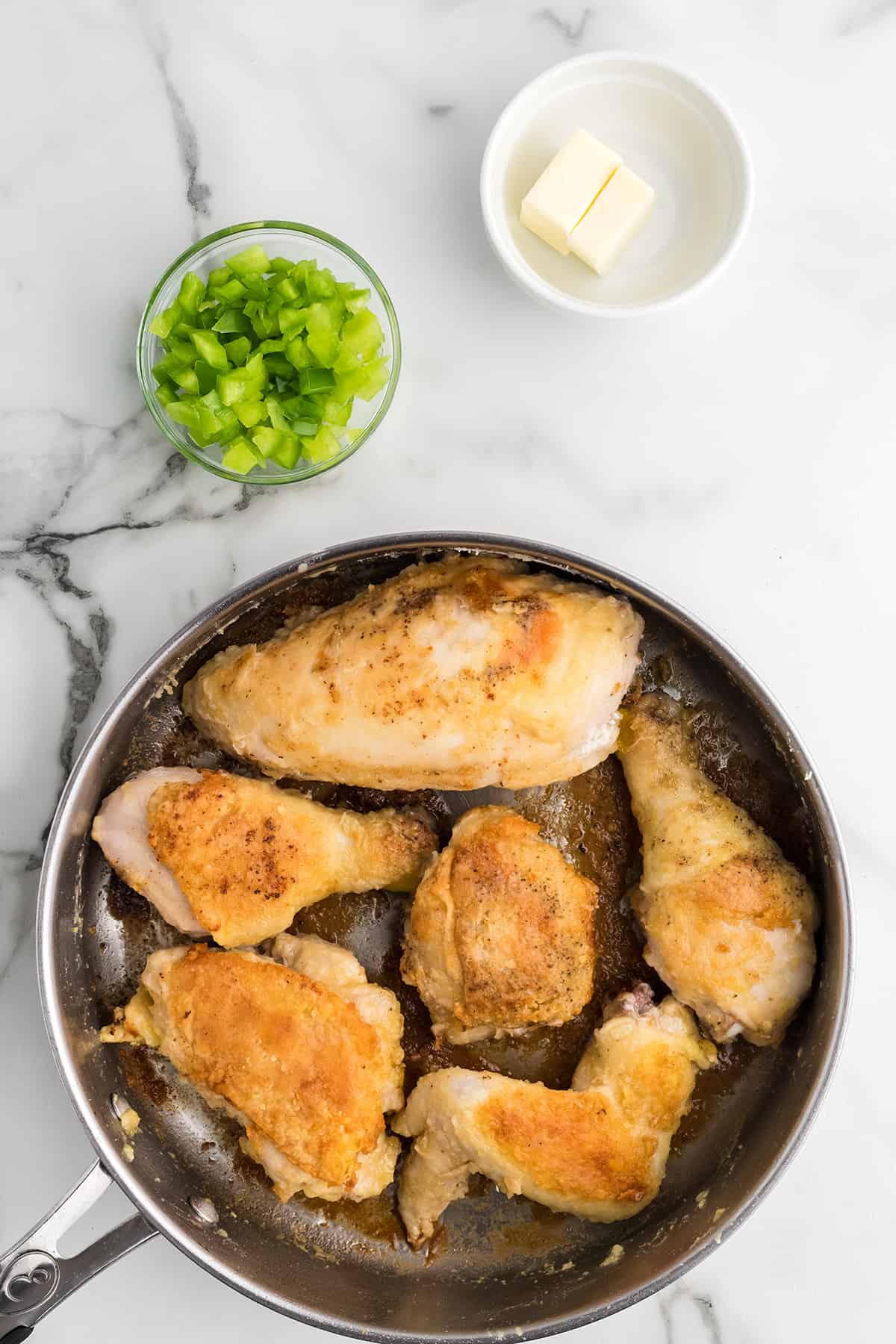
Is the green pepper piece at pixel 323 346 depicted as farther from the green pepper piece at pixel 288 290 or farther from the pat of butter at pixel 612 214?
the pat of butter at pixel 612 214

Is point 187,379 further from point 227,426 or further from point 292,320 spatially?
point 292,320

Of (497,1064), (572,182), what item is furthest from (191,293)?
(497,1064)

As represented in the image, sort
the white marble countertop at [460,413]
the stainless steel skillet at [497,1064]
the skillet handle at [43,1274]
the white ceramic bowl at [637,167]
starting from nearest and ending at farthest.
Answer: the skillet handle at [43,1274], the stainless steel skillet at [497,1064], the white ceramic bowl at [637,167], the white marble countertop at [460,413]

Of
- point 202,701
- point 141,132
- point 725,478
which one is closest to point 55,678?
point 202,701

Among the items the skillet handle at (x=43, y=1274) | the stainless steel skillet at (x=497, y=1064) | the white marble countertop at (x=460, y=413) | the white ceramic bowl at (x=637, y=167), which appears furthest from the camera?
the white marble countertop at (x=460, y=413)

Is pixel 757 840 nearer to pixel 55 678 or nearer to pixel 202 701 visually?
pixel 202 701

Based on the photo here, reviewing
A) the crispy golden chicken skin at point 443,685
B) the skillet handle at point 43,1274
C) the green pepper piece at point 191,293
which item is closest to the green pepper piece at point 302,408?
the green pepper piece at point 191,293

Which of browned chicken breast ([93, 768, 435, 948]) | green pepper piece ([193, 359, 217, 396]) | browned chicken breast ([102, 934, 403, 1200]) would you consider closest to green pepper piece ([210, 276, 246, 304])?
green pepper piece ([193, 359, 217, 396])
